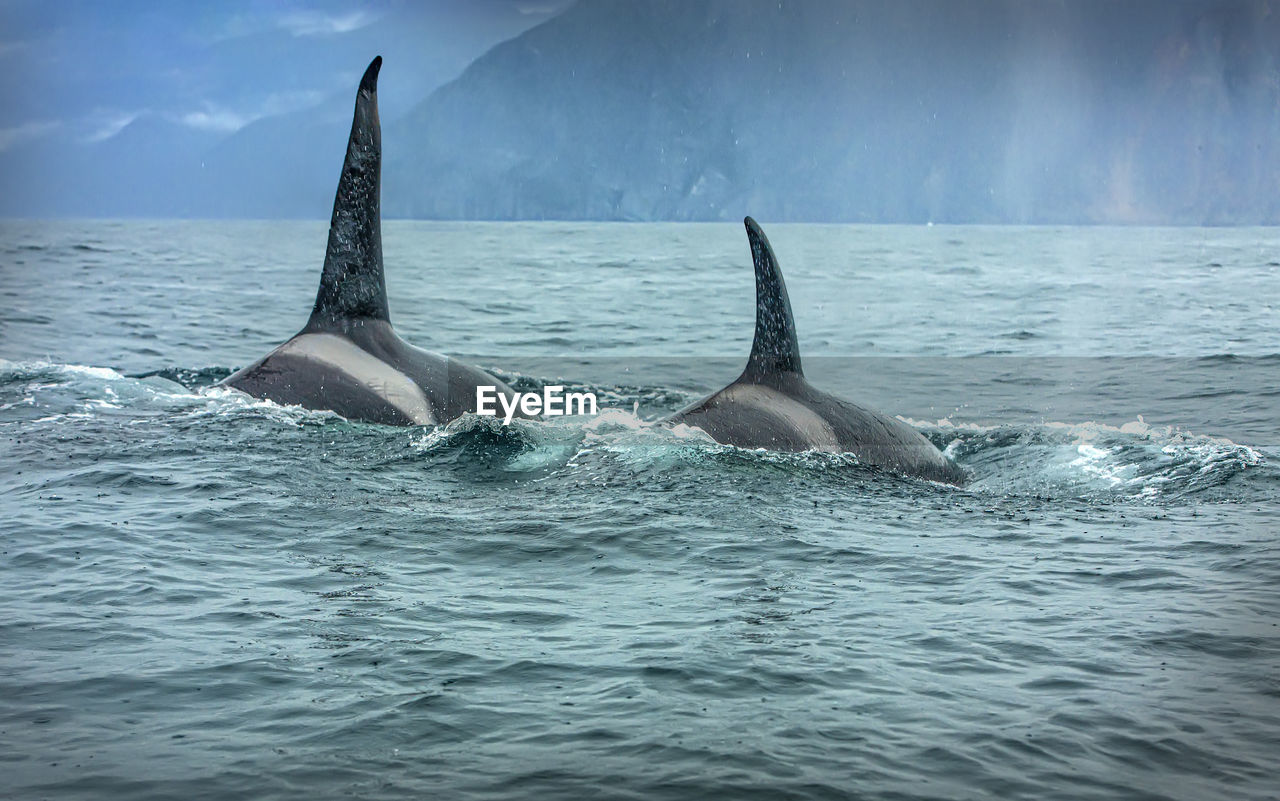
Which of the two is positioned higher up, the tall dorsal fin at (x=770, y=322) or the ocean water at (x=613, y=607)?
the tall dorsal fin at (x=770, y=322)

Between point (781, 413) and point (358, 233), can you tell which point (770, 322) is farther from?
point (358, 233)

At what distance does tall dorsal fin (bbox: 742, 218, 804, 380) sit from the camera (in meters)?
11.0

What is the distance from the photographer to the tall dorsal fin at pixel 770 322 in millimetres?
10977

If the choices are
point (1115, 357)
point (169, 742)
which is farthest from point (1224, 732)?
point (1115, 357)

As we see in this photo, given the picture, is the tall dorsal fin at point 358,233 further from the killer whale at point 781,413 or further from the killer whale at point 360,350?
the killer whale at point 781,413

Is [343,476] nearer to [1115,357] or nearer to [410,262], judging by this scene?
[1115,357]

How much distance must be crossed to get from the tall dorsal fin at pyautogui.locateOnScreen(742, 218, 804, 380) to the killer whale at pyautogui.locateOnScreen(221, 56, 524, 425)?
312cm

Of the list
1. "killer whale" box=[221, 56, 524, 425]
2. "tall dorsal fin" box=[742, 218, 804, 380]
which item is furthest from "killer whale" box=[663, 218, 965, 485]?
"killer whale" box=[221, 56, 524, 425]

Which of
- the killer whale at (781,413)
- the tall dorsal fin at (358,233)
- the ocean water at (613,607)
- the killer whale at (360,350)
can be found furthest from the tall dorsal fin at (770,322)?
the tall dorsal fin at (358,233)

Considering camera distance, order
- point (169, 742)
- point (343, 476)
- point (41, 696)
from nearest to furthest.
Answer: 1. point (169, 742)
2. point (41, 696)
3. point (343, 476)

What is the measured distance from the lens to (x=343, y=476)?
1059 cm

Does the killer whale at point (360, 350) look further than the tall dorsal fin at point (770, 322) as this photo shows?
Yes

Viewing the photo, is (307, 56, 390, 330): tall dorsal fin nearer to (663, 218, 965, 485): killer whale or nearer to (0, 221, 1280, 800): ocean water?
(0, 221, 1280, 800): ocean water

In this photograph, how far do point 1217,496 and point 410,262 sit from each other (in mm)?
55005
